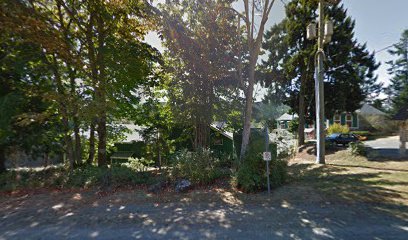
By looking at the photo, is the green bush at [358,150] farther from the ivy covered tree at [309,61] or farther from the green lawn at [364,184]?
the ivy covered tree at [309,61]

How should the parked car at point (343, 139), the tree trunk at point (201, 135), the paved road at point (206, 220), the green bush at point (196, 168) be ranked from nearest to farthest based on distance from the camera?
the paved road at point (206, 220) < the green bush at point (196, 168) < the tree trunk at point (201, 135) < the parked car at point (343, 139)

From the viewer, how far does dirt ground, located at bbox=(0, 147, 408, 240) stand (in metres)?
4.51

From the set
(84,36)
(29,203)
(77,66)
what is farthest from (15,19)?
(29,203)

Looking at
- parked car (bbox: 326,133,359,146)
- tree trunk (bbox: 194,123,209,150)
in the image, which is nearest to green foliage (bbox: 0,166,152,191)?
tree trunk (bbox: 194,123,209,150)

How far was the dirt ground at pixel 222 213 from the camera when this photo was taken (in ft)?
14.8

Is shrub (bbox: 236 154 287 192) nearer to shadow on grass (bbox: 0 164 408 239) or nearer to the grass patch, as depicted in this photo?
shadow on grass (bbox: 0 164 408 239)

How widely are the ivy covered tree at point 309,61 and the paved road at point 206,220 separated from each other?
39.2 ft

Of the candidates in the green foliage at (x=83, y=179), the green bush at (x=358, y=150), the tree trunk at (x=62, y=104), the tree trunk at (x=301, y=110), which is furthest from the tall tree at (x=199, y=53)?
the tree trunk at (x=301, y=110)

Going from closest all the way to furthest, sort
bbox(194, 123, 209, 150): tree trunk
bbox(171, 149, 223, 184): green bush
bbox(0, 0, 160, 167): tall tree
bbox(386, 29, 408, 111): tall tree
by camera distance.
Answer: bbox(171, 149, 223, 184): green bush < bbox(0, 0, 160, 167): tall tree < bbox(194, 123, 209, 150): tree trunk < bbox(386, 29, 408, 111): tall tree

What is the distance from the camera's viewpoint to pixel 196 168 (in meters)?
8.32

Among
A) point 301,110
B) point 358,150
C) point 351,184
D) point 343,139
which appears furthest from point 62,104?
point 343,139

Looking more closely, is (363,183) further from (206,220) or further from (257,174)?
(206,220)

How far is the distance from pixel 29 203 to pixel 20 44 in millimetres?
6791

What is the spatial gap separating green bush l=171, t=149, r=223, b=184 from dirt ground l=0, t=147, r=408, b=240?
2.79 feet
